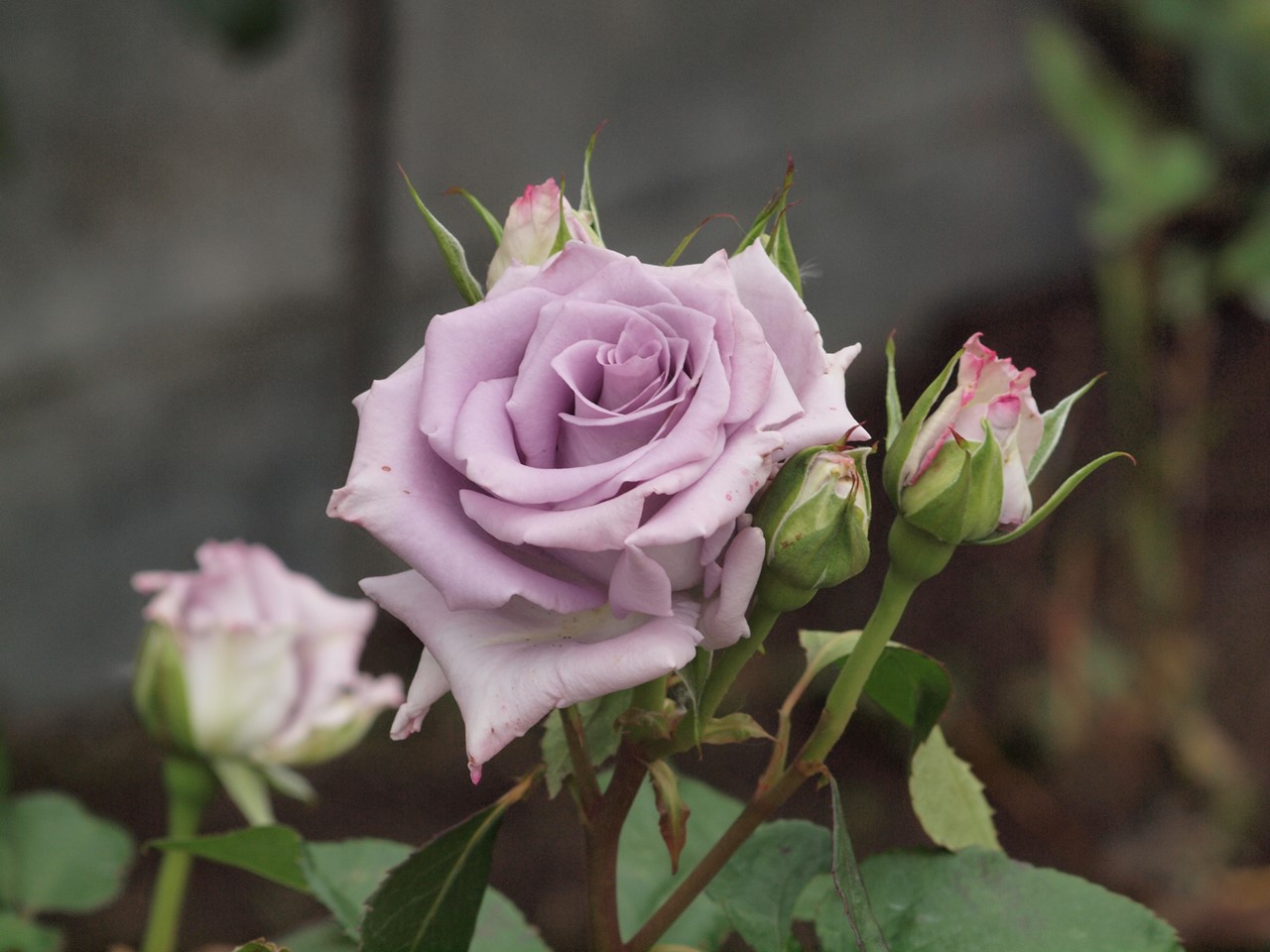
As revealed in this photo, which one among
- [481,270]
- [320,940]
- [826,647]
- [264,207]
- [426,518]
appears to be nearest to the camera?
[426,518]

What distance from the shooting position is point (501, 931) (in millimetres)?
448

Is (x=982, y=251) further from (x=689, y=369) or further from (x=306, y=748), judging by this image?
(x=689, y=369)

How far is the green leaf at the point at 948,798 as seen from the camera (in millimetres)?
387

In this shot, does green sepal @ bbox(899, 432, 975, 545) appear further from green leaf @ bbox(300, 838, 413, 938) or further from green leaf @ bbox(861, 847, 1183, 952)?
green leaf @ bbox(300, 838, 413, 938)

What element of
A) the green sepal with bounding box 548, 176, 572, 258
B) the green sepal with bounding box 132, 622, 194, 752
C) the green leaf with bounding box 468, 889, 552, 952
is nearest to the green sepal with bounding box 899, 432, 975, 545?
the green sepal with bounding box 548, 176, 572, 258

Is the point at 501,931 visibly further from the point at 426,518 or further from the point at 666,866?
the point at 426,518

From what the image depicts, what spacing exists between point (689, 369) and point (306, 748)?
→ 0.34 metres

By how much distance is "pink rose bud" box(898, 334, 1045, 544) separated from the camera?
0.31 m

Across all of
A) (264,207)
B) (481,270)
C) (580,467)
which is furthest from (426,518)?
(264,207)

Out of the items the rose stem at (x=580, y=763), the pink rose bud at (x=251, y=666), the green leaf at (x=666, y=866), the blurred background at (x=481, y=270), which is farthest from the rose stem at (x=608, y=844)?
the blurred background at (x=481, y=270)

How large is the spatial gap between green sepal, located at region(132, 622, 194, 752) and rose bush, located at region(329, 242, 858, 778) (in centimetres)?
27

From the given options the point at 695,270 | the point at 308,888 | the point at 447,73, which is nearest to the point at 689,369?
the point at 695,270

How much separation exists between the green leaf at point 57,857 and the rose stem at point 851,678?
0.31 meters

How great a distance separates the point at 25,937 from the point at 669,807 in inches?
11.3
